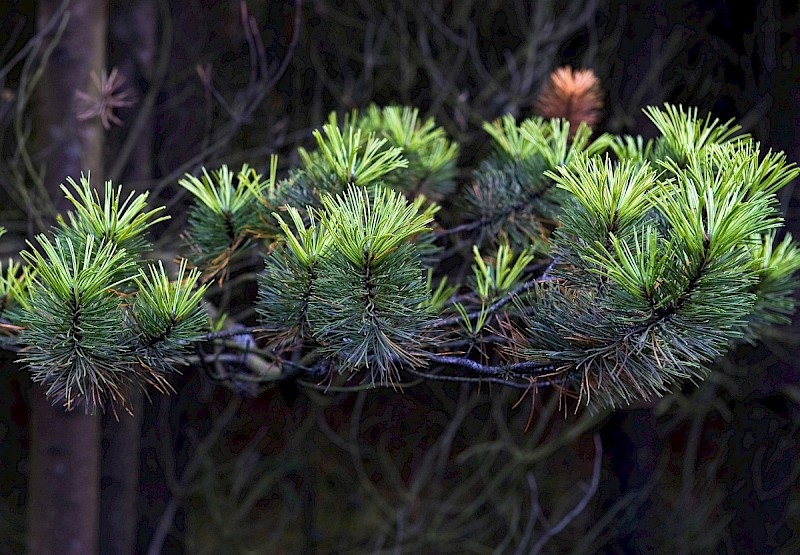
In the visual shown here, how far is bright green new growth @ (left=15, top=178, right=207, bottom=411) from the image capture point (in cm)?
50

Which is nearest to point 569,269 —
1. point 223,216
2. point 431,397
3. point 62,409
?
point 223,216

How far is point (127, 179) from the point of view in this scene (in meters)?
1.61

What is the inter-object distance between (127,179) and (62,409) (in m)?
0.56

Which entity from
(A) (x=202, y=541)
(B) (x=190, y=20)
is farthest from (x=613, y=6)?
(A) (x=202, y=541)

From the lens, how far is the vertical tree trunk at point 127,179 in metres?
1.62

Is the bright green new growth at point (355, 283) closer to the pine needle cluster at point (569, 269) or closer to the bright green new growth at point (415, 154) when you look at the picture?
the pine needle cluster at point (569, 269)

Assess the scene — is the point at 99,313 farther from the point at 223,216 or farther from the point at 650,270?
the point at 650,270

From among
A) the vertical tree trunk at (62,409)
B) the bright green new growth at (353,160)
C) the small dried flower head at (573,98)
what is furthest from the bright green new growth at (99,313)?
the vertical tree trunk at (62,409)

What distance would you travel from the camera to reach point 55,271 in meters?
0.49

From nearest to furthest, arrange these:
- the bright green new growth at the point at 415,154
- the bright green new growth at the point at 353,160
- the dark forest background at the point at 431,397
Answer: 1. the bright green new growth at the point at 353,160
2. the bright green new growth at the point at 415,154
3. the dark forest background at the point at 431,397

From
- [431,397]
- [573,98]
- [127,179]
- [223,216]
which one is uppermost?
[127,179]

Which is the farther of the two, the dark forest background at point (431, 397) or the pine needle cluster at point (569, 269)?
the dark forest background at point (431, 397)

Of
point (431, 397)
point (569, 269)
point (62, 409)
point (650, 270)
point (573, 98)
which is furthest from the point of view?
point (431, 397)

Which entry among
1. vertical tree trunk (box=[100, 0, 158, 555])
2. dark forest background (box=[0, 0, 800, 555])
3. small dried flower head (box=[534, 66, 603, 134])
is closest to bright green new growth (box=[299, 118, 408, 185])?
small dried flower head (box=[534, 66, 603, 134])
